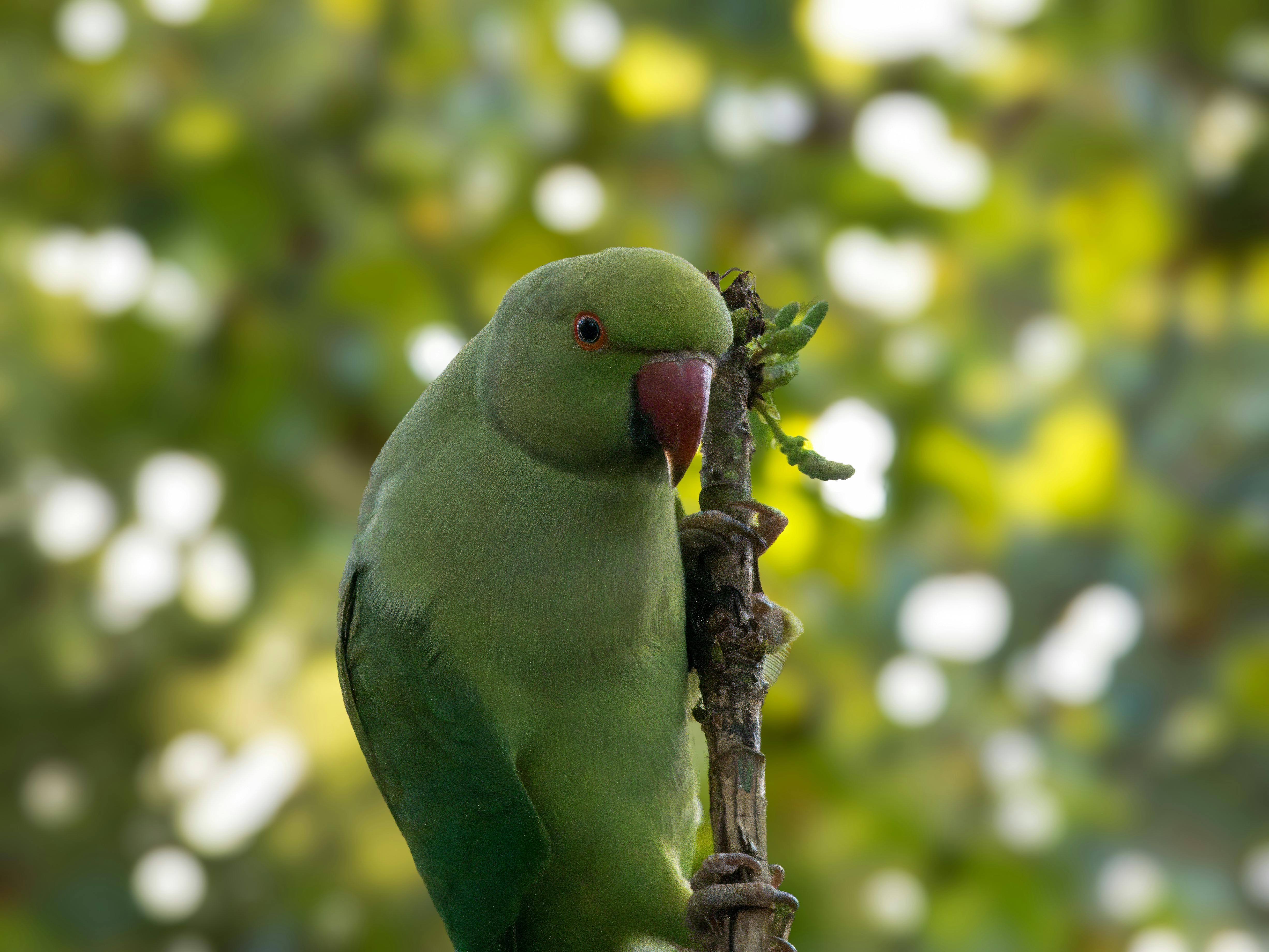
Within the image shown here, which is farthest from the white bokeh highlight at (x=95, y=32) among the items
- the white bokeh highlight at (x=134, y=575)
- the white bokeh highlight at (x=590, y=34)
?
the white bokeh highlight at (x=134, y=575)

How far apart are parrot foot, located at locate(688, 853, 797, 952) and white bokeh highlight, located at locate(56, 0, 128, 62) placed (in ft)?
10.1

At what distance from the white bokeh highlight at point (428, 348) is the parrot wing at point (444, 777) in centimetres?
140

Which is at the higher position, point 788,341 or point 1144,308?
point 1144,308

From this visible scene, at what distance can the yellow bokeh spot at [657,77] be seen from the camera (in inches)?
138

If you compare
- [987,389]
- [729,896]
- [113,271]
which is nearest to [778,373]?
[729,896]

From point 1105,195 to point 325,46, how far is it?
253 cm

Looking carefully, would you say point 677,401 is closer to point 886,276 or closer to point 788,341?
point 788,341

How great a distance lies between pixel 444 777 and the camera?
1860 mm

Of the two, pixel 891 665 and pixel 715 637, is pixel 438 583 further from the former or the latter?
pixel 891 665

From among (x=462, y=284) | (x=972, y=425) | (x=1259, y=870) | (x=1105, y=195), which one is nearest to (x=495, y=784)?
(x=462, y=284)

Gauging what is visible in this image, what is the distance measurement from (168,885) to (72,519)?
1229 millimetres

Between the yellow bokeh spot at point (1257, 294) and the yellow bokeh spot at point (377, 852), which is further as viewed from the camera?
the yellow bokeh spot at point (1257, 294)

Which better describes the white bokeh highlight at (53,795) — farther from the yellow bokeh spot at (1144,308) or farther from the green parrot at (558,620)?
the yellow bokeh spot at (1144,308)

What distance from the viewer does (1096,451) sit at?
3.70 m
